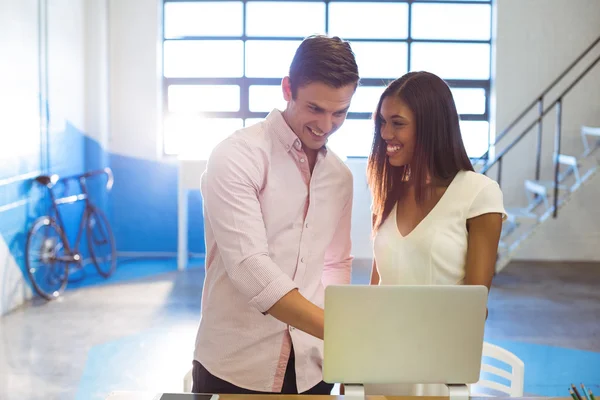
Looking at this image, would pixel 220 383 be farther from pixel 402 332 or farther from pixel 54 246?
pixel 54 246

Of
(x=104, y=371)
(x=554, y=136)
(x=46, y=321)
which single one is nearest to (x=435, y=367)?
(x=104, y=371)

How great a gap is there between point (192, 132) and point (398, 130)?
646 centimetres

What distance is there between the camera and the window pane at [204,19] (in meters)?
8.02

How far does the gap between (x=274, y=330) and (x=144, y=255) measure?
6558mm

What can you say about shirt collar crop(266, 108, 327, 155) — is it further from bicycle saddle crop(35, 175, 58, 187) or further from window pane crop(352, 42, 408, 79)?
window pane crop(352, 42, 408, 79)

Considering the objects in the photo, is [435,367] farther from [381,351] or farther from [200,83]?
[200,83]

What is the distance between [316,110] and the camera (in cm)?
167

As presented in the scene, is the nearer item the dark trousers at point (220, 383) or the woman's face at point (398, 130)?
the dark trousers at point (220, 383)

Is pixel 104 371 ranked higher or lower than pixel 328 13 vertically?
lower

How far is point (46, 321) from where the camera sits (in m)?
5.06

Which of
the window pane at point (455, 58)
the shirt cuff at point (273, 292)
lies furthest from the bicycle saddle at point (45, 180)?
the shirt cuff at point (273, 292)

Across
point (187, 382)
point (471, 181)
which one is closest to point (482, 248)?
point (471, 181)

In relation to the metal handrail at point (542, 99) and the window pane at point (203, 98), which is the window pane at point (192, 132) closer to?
the window pane at point (203, 98)

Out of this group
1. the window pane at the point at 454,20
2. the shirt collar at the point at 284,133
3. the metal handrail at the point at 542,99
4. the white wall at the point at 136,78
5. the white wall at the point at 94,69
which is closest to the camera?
the shirt collar at the point at 284,133
